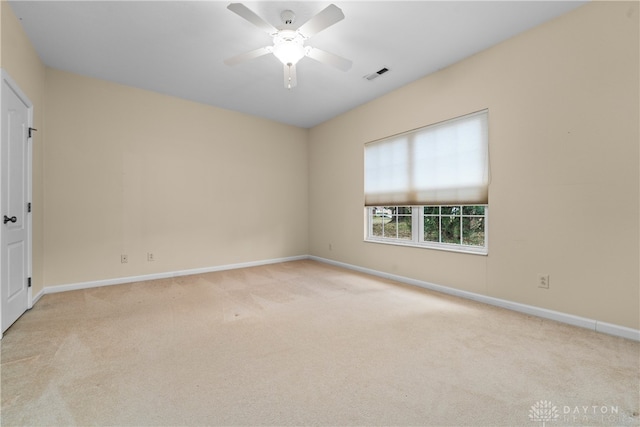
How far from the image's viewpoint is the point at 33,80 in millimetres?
3035

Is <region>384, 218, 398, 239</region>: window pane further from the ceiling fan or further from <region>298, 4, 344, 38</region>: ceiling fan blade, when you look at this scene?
<region>298, 4, 344, 38</region>: ceiling fan blade

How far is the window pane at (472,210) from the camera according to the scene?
3248 mm

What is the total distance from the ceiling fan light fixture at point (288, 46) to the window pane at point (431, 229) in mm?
2576

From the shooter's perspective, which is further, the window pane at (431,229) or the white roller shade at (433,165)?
the window pane at (431,229)

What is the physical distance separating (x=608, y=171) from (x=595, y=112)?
0.51 m

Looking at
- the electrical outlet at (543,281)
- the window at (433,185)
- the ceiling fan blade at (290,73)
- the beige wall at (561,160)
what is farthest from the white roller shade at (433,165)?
the ceiling fan blade at (290,73)

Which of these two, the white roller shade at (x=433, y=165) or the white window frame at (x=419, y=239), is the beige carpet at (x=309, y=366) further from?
the white roller shade at (x=433, y=165)

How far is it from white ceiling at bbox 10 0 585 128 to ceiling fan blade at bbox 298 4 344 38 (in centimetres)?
36

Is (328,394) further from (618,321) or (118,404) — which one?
(618,321)

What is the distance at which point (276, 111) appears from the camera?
4.92 metres

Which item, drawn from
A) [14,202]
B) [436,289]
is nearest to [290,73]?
[14,202]

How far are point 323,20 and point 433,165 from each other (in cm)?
224

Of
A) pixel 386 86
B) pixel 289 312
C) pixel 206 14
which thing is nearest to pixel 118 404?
pixel 289 312

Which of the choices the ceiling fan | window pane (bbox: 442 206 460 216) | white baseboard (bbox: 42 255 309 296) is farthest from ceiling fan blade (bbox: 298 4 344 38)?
white baseboard (bbox: 42 255 309 296)
